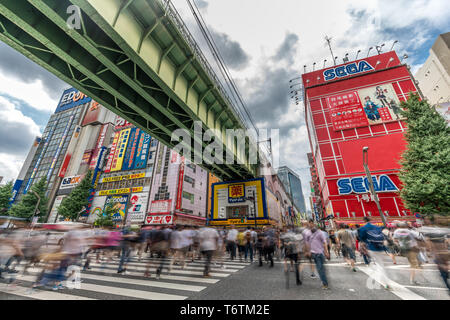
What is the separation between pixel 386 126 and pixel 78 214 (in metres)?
55.4

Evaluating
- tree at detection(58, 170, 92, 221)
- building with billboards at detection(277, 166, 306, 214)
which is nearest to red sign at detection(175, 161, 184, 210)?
tree at detection(58, 170, 92, 221)

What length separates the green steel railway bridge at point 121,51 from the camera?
546 cm

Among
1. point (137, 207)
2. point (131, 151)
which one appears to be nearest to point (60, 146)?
point (131, 151)

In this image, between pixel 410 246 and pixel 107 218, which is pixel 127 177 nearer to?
pixel 107 218

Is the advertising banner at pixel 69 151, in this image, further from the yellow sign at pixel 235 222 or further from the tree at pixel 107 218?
→ the yellow sign at pixel 235 222

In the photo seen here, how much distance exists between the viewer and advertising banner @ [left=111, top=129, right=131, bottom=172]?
3894 cm

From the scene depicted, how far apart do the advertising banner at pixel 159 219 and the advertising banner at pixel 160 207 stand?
0.86m

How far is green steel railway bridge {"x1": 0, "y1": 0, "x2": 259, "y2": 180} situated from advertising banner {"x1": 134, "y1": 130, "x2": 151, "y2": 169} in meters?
27.8

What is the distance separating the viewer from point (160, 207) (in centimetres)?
3192

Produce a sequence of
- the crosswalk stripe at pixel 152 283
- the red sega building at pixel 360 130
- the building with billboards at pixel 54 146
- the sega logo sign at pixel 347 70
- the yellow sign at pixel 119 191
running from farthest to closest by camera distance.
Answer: the building with billboards at pixel 54 146 → the yellow sign at pixel 119 191 → the sega logo sign at pixel 347 70 → the red sega building at pixel 360 130 → the crosswalk stripe at pixel 152 283

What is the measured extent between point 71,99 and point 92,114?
20.0 m

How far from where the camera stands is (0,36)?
5621 millimetres

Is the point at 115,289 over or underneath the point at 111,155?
underneath

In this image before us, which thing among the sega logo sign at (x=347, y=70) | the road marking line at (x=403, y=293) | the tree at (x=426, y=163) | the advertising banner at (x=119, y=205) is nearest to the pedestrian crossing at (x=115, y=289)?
the road marking line at (x=403, y=293)
